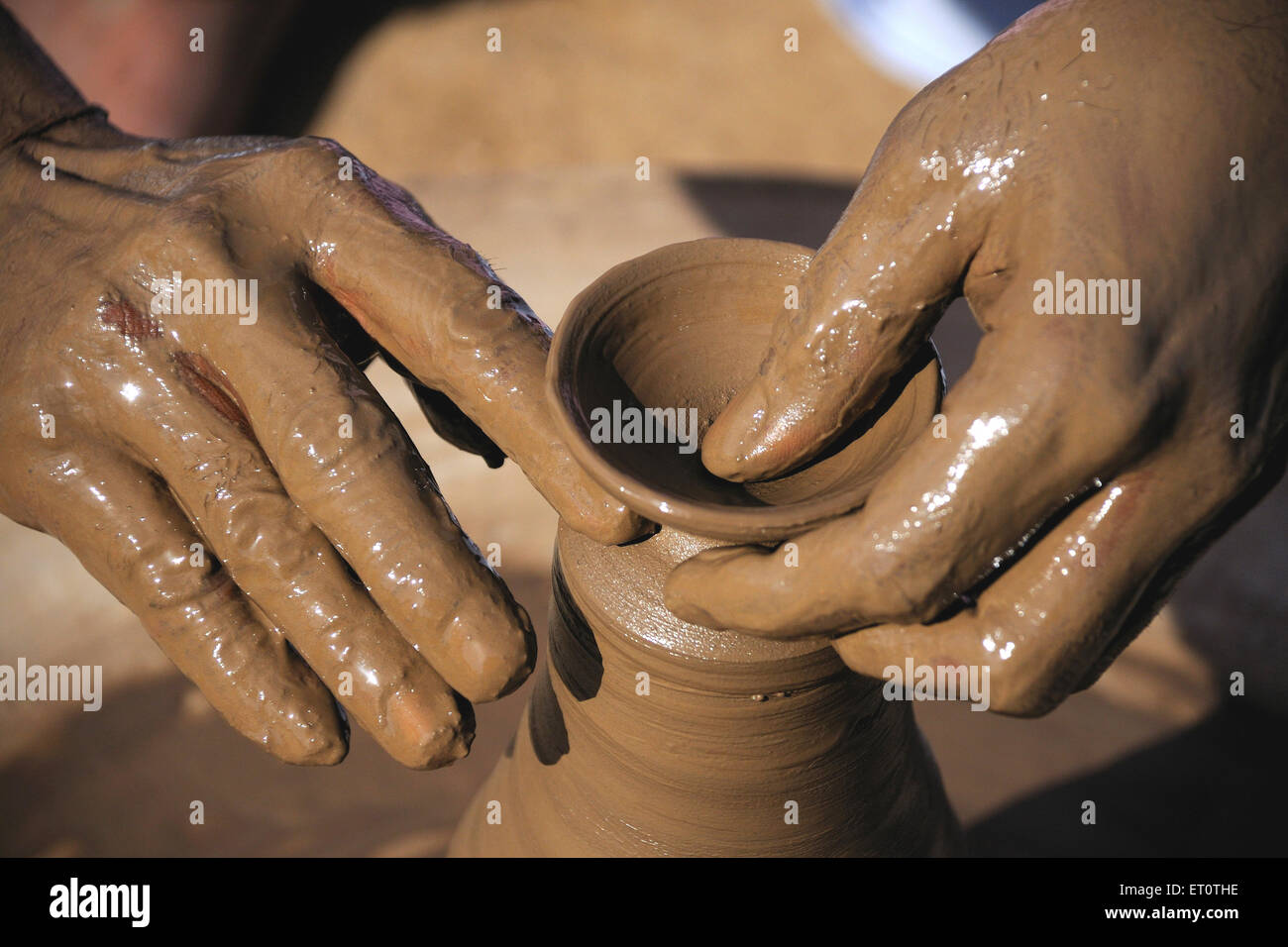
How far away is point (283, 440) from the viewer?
173 centimetres

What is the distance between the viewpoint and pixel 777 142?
6281 millimetres

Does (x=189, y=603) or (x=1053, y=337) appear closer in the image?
(x=1053, y=337)

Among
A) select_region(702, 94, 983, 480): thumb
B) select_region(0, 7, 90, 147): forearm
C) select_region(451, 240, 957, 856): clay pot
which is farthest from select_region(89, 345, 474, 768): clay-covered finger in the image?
select_region(0, 7, 90, 147): forearm

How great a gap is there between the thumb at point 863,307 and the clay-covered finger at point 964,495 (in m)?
0.14

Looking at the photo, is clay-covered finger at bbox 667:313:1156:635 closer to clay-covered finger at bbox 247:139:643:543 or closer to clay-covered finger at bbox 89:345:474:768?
clay-covered finger at bbox 247:139:643:543

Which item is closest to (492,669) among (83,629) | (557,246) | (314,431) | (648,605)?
(648,605)

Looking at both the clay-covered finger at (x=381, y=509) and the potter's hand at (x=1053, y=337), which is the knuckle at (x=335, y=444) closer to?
the clay-covered finger at (x=381, y=509)

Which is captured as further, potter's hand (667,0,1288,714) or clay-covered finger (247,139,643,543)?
clay-covered finger (247,139,643,543)

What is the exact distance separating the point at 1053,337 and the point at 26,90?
7.46 feet

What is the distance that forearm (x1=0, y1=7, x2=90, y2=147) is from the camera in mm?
2379

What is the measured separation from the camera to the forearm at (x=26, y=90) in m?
2.38

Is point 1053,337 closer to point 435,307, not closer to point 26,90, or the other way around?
point 435,307

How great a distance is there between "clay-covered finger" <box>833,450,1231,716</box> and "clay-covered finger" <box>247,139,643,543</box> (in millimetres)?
497

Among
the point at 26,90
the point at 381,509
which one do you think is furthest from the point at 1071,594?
the point at 26,90
